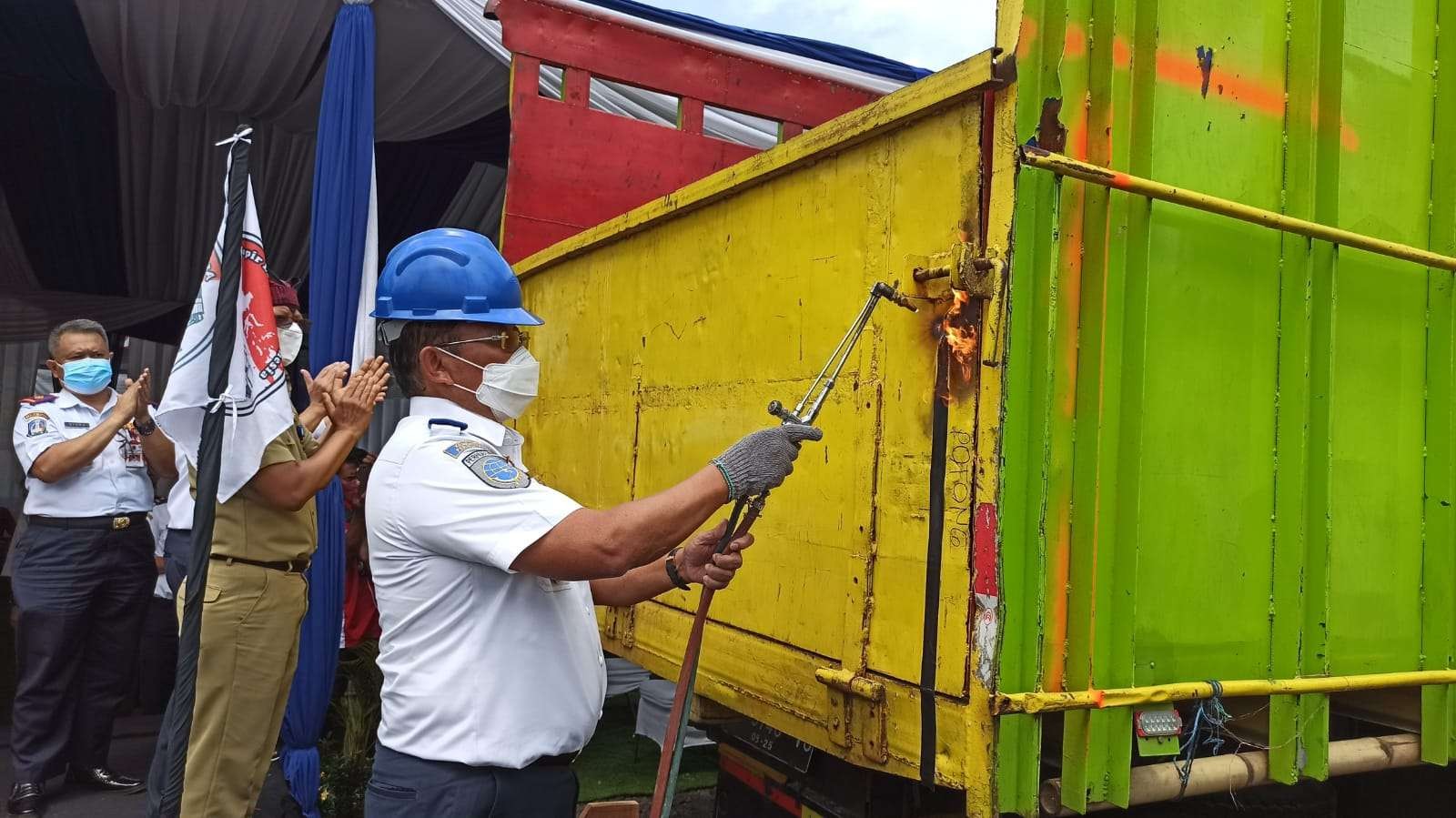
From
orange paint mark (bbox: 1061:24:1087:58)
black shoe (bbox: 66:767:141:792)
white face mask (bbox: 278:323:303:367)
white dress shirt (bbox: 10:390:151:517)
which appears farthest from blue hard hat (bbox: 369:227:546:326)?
black shoe (bbox: 66:767:141:792)

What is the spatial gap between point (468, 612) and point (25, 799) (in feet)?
12.3

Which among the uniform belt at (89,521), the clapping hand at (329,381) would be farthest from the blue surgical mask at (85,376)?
the clapping hand at (329,381)

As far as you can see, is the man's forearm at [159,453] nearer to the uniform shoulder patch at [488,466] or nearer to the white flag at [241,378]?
the white flag at [241,378]

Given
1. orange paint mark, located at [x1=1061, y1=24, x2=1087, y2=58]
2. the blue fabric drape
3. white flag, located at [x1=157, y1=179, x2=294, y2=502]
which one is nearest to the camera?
orange paint mark, located at [x1=1061, y1=24, x2=1087, y2=58]

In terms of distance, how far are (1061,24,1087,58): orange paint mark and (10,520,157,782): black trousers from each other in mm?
4718

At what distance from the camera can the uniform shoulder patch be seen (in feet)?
6.15

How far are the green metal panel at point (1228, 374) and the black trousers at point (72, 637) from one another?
4457mm

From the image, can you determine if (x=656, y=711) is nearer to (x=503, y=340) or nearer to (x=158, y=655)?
(x=503, y=340)

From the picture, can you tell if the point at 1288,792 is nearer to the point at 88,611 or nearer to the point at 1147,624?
the point at 1147,624

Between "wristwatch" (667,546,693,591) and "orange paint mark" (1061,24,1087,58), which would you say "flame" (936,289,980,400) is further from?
"wristwatch" (667,546,693,591)

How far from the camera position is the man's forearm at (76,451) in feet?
14.3

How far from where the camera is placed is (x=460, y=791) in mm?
1866

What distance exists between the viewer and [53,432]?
4.55 m

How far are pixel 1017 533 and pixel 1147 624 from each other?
0.40 m
